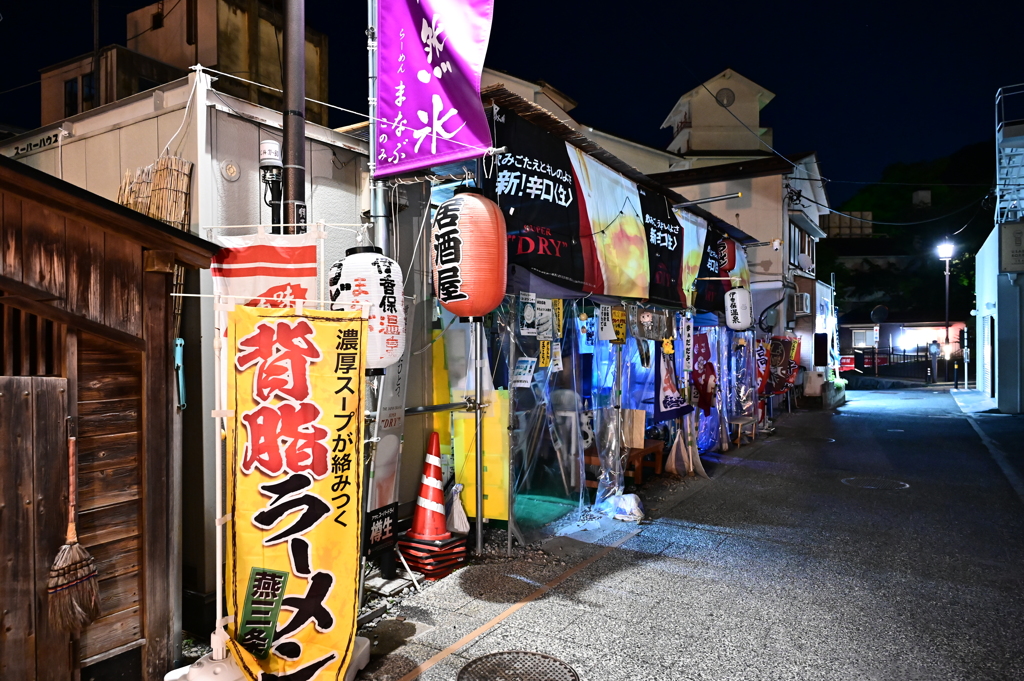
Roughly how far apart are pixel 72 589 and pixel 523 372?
582cm

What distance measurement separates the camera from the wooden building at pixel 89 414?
409cm

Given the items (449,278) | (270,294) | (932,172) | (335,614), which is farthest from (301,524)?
(932,172)

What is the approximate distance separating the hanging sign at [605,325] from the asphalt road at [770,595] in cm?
304

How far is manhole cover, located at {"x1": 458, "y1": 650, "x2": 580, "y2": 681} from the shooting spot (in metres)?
5.28

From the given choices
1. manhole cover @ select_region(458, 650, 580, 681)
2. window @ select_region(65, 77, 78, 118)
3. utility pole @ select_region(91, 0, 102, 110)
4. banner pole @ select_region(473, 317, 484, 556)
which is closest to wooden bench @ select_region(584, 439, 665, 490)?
banner pole @ select_region(473, 317, 484, 556)

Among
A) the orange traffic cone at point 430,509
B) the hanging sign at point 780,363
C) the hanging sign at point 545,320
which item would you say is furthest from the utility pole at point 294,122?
the hanging sign at point 780,363

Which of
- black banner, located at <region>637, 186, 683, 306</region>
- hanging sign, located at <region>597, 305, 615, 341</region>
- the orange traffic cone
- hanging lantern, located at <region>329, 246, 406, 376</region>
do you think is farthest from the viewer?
black banner, located at <region>637, 186, 683, 306</region>

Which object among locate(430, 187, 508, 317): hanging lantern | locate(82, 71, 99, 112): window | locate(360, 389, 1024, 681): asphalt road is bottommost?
locate(360, 389, 1024, 681): asphalt road

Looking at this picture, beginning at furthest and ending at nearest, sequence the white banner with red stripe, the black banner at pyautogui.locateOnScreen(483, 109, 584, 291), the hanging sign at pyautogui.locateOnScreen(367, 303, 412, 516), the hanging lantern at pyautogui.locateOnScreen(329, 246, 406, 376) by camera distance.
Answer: the black banner at pyautogui.locateOnScreen(483, 109, 584, 291) → the hanging sign at pyautogui.locateOnScreen(367, 303, 412, 516) → the hanging lantern at pyautogui.locateOnScreen(329, 246, 406, 376) → the white banner with red stripe

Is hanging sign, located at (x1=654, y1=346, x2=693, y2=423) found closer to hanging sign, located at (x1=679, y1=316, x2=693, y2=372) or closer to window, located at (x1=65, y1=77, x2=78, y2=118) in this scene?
hanging sign, located at (x1=679, y1=316, x2=693, y2=372)

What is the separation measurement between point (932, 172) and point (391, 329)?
65.5 m

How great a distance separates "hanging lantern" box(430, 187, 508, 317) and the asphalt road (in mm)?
3291

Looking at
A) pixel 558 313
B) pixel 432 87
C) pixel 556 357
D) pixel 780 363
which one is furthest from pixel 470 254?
pixel 780 363

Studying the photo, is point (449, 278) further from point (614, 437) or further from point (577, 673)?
point (614, 437)
